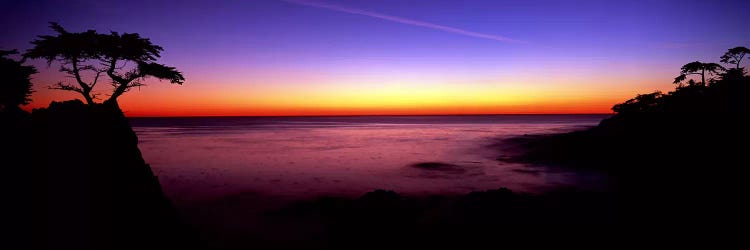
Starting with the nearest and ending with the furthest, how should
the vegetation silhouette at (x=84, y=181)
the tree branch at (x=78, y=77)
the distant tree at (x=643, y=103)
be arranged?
the vegetation silhouette at (x=84, y=181) → the tree branch at (x=78, y=77) → the distant tree at (x=643, y=103)

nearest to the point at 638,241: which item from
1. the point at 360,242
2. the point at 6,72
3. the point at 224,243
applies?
the point at 360,242

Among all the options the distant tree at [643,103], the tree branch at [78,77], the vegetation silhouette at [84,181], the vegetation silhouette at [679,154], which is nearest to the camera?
the vegetation silhouette at [84,181]

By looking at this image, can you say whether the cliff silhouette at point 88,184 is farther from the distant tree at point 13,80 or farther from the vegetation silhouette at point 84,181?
the distant tree at point 13,80

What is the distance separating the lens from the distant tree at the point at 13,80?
1450cm

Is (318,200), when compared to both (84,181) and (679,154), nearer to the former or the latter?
(84,181)

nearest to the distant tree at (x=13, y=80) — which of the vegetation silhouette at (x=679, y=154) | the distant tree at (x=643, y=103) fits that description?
the vegetation silhouette at (x=679, y=154)

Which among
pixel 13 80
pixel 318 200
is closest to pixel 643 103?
pixel 318 200

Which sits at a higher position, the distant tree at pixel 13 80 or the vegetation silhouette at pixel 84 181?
the distant tree at pixel 13 80

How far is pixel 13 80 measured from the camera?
587 inches

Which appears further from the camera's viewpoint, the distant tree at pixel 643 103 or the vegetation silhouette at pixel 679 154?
the distant tree at pixel 643 103

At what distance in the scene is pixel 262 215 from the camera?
11.2 metres

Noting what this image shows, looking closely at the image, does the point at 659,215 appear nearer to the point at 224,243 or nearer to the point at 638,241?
the point at 638,241

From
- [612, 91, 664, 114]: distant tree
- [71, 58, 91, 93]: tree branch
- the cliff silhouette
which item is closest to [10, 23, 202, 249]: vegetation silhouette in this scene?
the cliff silhouette

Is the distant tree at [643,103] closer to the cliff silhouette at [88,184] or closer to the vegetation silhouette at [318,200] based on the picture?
the vegetation silhouette at [318,200]
